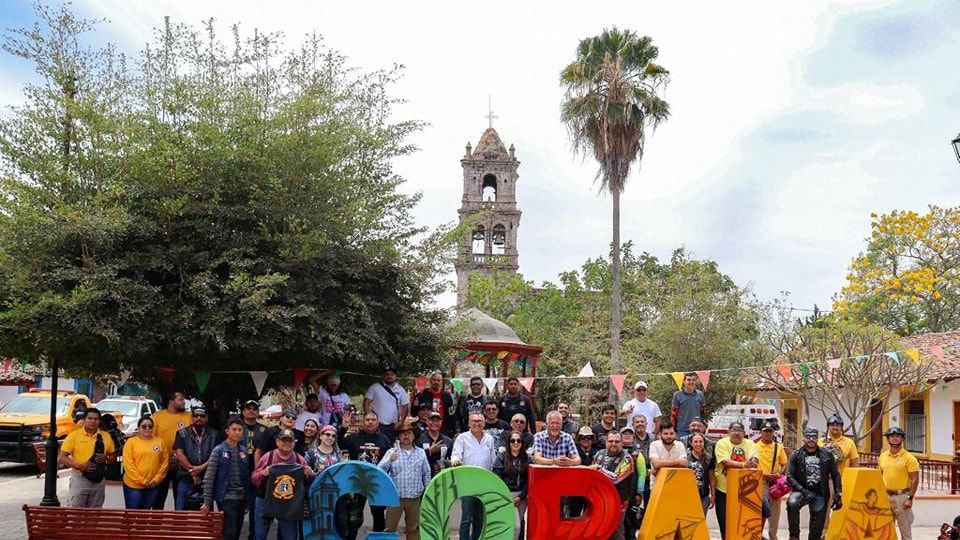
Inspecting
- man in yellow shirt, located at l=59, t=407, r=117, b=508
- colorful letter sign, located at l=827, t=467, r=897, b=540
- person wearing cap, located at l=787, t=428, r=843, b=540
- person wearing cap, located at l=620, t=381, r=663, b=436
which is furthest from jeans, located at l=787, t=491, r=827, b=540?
man in yellow shirt, located at l=59, t=407, r=117, b=508

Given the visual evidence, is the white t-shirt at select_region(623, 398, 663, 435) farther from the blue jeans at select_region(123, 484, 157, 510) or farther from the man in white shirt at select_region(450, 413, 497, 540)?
the blue jeans at select_region(123, 484, 157, 510)

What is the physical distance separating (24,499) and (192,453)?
276 inches

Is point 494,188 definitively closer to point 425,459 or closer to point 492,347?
point 492,347

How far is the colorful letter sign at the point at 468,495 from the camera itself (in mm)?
10266

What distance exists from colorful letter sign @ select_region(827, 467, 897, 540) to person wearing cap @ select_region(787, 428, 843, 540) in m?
0.40

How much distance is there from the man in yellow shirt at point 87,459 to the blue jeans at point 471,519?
462cm

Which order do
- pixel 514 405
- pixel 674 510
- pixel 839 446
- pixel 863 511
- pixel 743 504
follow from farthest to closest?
1. pixel 514 405
2. pixel 839 446
3. pixel 863 511
4. pixel 743 504
5. pixel 674 510

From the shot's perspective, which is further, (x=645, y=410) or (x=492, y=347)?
(x=492, y=347)

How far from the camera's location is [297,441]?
11.8 metres

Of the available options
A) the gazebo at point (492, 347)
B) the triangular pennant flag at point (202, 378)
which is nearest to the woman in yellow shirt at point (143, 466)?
the triangular pennant flag at point (202, 378)

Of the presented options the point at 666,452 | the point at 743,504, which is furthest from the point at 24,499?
the point at 743,504

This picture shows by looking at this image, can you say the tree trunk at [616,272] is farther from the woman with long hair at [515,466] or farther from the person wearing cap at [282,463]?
the person wearing cap at [282,463]

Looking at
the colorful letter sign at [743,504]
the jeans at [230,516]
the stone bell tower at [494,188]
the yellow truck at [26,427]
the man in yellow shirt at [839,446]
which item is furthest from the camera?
the stone bell tower at [494,188]

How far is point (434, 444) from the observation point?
12.0 metres
